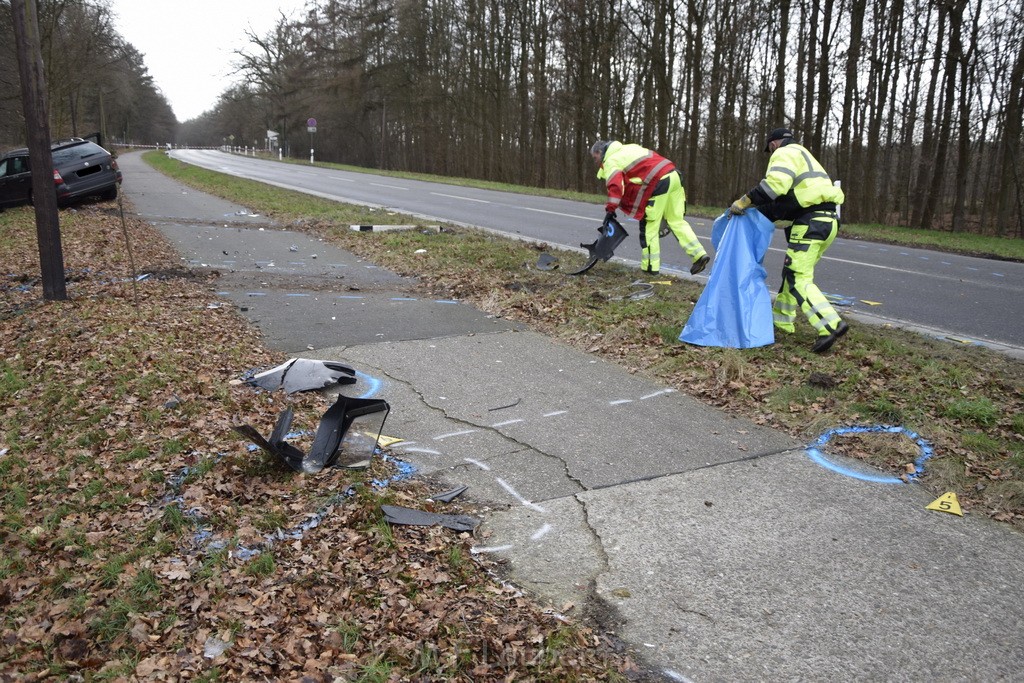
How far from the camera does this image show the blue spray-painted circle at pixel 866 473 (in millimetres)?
4590

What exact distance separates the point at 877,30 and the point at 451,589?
2703cm

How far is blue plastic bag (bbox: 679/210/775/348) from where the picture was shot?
6.69m

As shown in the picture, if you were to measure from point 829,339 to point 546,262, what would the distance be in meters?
4.56

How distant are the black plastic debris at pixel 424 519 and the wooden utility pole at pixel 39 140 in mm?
6547

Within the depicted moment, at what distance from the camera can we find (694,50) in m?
26.4

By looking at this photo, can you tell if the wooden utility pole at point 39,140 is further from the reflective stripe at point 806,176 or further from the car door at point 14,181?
the car door at point 14,181

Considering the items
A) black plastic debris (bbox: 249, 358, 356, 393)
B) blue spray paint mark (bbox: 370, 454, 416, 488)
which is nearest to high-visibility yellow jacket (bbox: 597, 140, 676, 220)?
black plastic debris (bbox: 249, 358, 356, 393)

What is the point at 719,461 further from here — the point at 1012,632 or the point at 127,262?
the point at 127,262

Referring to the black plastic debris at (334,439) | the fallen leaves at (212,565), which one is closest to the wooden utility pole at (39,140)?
the fallen leaves at (212,565)

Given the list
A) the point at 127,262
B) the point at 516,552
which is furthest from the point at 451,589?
the point at 127,262

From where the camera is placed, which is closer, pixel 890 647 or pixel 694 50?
pixel 890 647

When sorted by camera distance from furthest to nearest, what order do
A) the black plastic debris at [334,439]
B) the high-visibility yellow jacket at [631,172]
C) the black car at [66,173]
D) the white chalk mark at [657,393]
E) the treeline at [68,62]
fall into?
the treeline at [68,62] < the black car at [66,173] < the high-visibility yellow jacket at [631,172] < the white chalk mark at [657,393] < the black plastic debris at [334,439]

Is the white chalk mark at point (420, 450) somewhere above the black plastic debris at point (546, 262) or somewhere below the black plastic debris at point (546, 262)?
below

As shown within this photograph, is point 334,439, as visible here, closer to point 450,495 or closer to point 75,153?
point 450,495
